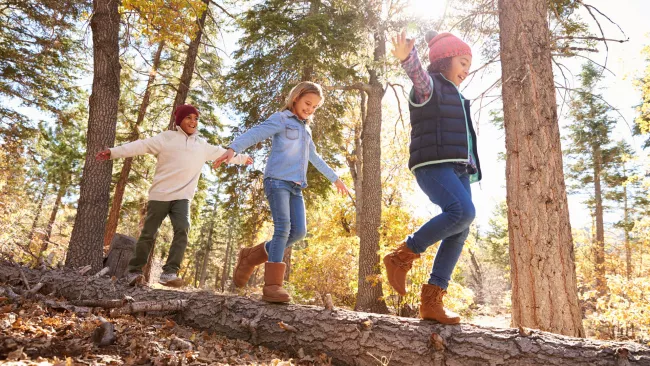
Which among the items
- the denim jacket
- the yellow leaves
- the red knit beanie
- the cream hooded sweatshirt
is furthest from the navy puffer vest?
the yellow leaves

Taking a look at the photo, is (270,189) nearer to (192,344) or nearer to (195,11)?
(192,344)

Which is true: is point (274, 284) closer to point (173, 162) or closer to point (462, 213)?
point (462, 213)

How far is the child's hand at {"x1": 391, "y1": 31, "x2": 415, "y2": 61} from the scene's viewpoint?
283 cm

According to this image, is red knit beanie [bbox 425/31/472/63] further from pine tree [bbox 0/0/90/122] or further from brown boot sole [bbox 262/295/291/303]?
pine tree [bbox 0/0/90/122]

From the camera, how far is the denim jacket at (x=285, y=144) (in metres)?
3.50

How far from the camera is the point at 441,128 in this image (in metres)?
2.89

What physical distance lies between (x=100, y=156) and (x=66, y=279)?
126 centimetres

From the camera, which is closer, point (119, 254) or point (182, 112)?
point (182, 112)

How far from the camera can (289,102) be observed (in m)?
3.79

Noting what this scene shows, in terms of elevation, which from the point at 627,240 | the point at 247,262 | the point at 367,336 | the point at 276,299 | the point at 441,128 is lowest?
the point at 367,336

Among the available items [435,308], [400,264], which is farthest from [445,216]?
[435,308]

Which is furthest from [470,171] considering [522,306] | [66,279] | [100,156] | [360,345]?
[66,279]

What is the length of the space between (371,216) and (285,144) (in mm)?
6151

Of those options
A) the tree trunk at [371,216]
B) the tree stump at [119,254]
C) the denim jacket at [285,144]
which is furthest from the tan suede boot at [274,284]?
the tree trunk at [371,216]
